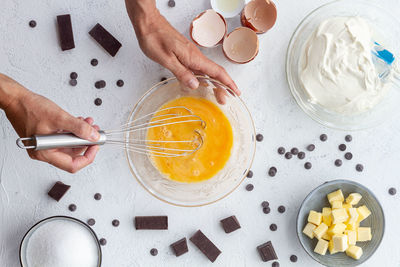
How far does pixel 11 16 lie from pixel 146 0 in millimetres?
755

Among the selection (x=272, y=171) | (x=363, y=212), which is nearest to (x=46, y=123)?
(x=272, y=171)

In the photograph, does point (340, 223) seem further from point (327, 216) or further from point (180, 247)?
point (180, 247)

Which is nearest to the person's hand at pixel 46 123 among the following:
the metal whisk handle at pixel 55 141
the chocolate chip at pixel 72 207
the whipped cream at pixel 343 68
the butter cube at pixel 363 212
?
the metal whisk handle at pixel 55 141

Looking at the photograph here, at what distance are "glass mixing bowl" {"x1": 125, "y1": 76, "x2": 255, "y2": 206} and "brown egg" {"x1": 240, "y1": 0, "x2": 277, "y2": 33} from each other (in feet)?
1.17

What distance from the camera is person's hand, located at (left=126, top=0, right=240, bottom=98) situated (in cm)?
187

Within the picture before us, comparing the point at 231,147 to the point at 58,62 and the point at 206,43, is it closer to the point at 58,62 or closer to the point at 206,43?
the point at 206,43

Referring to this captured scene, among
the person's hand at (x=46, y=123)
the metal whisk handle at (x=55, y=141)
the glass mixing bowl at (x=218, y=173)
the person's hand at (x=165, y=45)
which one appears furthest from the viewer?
the glass mixing bowl at (x=218, y=173)

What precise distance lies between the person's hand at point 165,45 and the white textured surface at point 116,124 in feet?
0.74

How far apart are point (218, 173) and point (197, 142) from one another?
18 cm

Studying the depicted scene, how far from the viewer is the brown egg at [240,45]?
6.78 feet

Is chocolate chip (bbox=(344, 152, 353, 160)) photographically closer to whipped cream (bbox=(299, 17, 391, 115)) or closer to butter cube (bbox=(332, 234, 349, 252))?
whipped cream (bbox=(299, 17, 391, 115))

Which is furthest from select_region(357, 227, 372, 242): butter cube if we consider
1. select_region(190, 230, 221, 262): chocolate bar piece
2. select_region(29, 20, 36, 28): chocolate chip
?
select_region(29, 20, 36, 28): chocolate chip

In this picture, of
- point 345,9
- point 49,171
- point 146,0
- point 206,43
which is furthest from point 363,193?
point 49,171

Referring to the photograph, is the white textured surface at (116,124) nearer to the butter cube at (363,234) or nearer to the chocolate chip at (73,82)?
the chocolate chip at (73,82)
